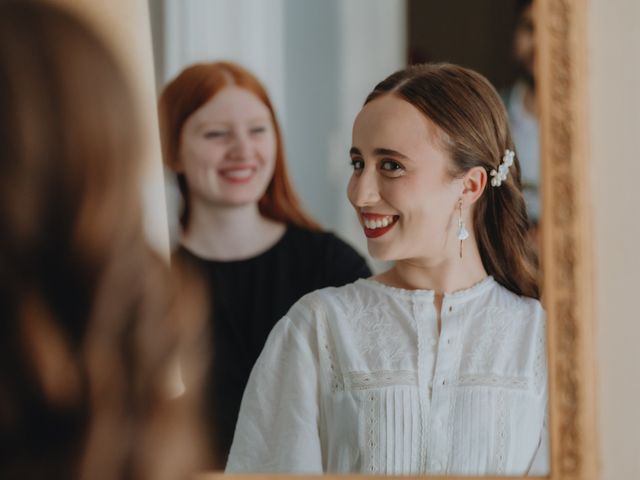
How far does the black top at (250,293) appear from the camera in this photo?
120cm

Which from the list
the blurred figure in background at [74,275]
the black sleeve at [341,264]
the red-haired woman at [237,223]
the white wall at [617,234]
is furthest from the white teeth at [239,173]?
the blurred figure in background at [74,275]

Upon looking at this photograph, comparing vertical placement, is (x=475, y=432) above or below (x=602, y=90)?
below

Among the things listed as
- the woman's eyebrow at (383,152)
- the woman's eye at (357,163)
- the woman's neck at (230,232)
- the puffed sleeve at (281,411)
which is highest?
the woman's eyebrow at (383,152)

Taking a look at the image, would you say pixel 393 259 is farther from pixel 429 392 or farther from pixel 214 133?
pixel 214 133

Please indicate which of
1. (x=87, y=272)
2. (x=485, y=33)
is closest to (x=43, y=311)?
(x=87, y=272)

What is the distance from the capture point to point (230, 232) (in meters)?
1.22

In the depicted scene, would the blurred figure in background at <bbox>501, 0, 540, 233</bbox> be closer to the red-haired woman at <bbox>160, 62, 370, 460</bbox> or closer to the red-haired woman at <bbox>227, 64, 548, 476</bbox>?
the red-haired woman at <bbox>227, 64, 548, 476</bbox>

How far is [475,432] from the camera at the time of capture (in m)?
1.18

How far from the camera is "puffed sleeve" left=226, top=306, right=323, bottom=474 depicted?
120cm

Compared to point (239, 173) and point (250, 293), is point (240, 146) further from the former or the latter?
point (250, 293)

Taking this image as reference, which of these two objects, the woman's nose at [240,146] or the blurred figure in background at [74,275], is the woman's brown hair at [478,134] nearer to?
the woman's nose at [240,146]

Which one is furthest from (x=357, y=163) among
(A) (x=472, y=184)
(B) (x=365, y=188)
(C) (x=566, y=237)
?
(C) (x=566, y=237)

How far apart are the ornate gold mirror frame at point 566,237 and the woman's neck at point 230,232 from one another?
27cm

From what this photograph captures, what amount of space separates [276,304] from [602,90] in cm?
49
